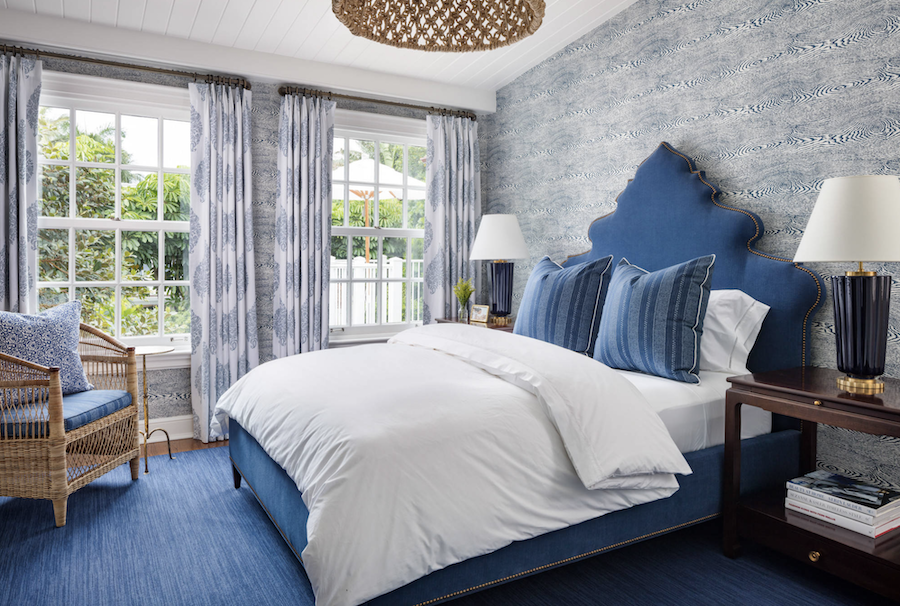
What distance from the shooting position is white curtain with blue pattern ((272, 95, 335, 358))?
3.93 metres

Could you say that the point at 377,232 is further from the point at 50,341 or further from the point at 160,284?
the point at 50,341

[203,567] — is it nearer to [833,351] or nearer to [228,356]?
[228,356]

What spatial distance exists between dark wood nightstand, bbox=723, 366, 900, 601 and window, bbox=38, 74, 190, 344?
3384 millimetres

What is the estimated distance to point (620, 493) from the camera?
1871 millimetres

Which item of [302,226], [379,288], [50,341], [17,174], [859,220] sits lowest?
[50,341]

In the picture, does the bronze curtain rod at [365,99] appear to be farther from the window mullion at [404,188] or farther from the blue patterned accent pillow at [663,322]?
the blue patterned accent pillow at [663,322]

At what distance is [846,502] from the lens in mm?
1916

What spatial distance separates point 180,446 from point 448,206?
8.37 ft

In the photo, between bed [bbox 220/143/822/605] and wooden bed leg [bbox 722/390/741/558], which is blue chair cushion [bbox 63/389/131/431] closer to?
bed [bbox 220/143/822/605]

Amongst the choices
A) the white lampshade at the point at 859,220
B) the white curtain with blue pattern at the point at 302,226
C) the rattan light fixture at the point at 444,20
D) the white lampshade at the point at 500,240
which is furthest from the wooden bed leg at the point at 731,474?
the white curtain with blue pattern at the point at 302,226

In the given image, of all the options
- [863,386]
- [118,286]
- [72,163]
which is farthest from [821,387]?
[72,163]

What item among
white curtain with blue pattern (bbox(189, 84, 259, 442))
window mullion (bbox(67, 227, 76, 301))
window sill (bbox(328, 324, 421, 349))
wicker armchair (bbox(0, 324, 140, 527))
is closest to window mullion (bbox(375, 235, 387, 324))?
window sill (bbox(328, 324, 421, 349))

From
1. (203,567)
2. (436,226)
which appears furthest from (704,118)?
(203,567)

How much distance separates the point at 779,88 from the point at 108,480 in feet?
12.4
